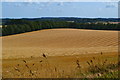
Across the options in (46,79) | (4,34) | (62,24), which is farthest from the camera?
(62,24)

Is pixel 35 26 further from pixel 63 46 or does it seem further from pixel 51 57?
pixel 51 57

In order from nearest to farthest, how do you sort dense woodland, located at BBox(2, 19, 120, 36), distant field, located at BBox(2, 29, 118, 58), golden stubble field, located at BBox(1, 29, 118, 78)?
golden stubble field, located at BBox(1, 29, 118, 78), distant field, located at BBox(2, 29, 118, 58), dense woodland, located at BBox(2, 19, 120, 36)

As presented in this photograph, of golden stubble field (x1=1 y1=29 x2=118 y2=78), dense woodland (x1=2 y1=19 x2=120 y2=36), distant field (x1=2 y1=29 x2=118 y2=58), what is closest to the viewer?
golden stubble field (x1=1 y1=29 x2=118 y2=78)

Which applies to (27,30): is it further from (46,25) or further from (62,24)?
(62,24)

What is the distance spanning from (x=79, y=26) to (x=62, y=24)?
7.18 meters

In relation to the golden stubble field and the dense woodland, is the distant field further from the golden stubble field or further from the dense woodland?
the dense woodland

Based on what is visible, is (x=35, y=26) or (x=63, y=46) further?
(x=35, y=26)

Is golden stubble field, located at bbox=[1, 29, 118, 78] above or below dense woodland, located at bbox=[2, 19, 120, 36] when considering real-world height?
above

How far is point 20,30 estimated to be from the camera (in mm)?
83062

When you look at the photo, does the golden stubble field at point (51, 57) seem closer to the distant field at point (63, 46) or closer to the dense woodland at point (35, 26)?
the distant field at point (63, 46)

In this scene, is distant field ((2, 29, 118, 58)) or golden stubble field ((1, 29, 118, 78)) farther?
distant field ((2, 29, 118, 58))

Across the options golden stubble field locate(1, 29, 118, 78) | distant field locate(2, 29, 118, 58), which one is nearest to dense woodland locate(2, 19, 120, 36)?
distant field locate(2, 29, 118, 58)

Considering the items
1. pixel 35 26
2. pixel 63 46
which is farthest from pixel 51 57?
pixel 35 26

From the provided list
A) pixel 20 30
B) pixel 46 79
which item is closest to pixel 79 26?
pixel 20 30
